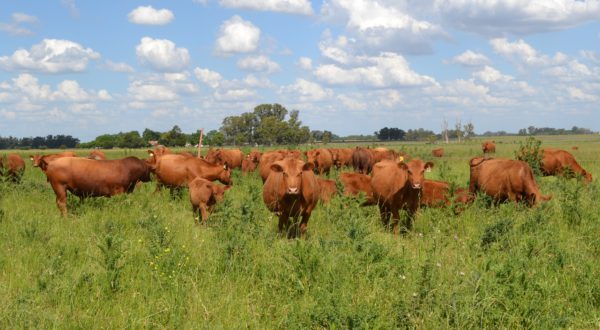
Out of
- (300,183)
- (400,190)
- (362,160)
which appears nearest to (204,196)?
(300,183)

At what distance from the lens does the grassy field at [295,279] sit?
15.7ft

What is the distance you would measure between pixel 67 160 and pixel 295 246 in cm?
792

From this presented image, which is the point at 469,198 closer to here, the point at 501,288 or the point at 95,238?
the point at 501,288

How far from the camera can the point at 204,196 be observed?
34.5 feet

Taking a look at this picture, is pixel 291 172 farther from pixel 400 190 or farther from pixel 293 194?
pixel 400 190

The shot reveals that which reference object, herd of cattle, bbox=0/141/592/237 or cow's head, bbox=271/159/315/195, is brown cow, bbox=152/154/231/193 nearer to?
herd of cattle, bbox=0/141/592/237

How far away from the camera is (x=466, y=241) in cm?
786

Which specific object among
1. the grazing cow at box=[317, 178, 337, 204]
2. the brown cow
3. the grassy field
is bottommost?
the grassy field

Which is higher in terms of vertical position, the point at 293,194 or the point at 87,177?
the point at 87,177

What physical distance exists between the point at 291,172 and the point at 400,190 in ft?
8.19

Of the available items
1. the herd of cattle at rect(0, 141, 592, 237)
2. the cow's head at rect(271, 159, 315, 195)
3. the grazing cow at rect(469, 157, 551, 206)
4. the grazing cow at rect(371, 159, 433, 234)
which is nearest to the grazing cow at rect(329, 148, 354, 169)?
the herd of cattle at rect(0, 141, 592, 237)

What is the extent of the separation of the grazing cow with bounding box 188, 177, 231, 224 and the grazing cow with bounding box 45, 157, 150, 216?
2.59 meters

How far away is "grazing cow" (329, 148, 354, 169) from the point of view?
2664 centimetres

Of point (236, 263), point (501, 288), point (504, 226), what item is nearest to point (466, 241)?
point (504, 226)
